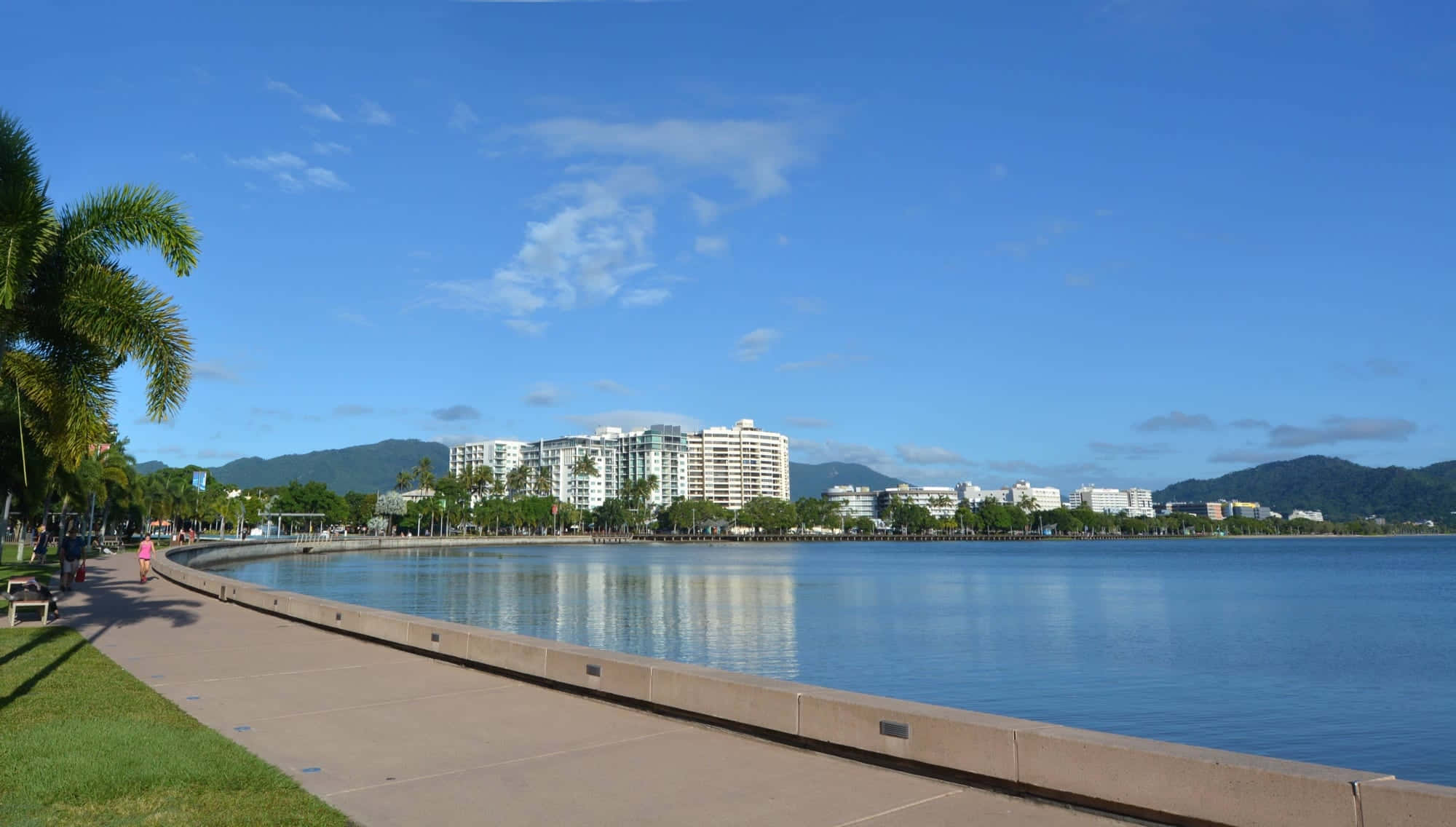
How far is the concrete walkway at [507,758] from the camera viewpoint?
6.91 meters

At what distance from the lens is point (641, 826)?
21.7ft

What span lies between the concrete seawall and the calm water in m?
9.80

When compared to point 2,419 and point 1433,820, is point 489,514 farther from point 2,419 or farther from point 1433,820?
point 1433,820

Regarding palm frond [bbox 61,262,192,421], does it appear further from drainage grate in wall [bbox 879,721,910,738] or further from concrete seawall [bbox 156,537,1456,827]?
drainage grate in wall [bbox 879,721,910,738]

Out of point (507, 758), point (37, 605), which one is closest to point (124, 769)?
point (507, 758)

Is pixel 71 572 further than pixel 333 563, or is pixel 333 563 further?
pixel 333 563

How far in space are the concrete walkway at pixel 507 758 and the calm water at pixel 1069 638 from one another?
10.4m

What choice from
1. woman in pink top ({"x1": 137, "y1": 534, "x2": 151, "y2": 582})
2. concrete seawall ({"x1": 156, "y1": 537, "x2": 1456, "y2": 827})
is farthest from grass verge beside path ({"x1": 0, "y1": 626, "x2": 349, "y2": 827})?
woman in pink top ({"x1": 137, "y1": 534, "x2": 151, "y2": 582})

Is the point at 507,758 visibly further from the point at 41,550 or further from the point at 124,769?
the point at 41,550

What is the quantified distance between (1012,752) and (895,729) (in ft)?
3.59

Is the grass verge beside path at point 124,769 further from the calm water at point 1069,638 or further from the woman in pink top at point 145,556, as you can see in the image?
the woman in pink top at point 145,556

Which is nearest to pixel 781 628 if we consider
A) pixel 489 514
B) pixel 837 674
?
pixel 837 674

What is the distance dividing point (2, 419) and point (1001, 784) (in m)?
29.5

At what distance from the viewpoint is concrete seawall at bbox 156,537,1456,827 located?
5.80 m
